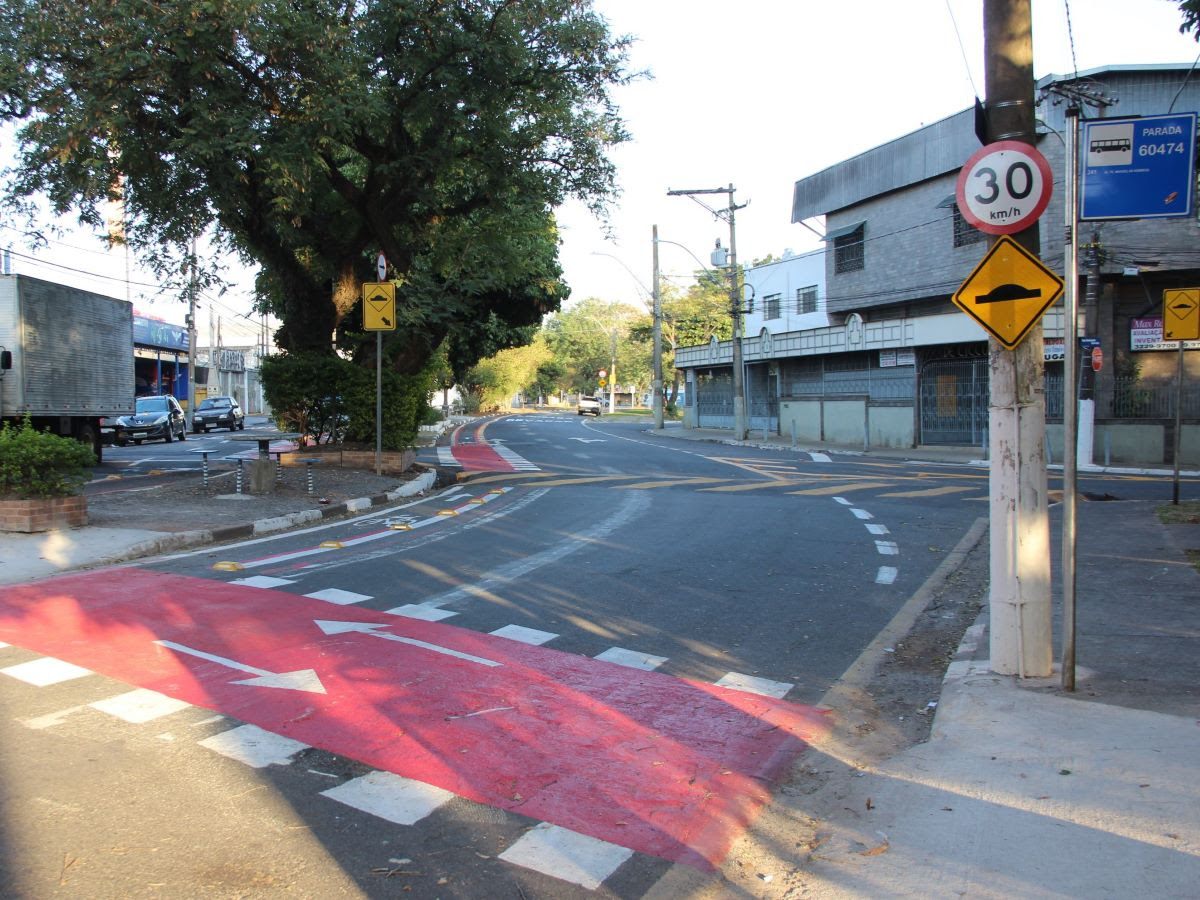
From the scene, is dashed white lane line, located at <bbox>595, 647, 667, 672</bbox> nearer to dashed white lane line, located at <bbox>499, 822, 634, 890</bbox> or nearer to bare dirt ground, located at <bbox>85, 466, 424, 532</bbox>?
dashed white lane line, located at <bbox>499, 822, 634, 890</bbox>

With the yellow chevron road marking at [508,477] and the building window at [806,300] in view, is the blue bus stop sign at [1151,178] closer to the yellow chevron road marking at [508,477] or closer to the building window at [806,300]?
the yellow chevron road marking at [508,477]

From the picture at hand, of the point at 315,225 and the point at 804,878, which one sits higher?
the point at 315,225

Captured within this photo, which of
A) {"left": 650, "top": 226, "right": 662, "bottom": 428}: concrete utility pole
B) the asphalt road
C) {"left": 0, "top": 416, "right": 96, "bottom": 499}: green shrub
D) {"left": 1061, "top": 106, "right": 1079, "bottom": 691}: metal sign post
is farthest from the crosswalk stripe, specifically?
{"left": 650, "top": 226, "right": 662, "bottom": 428}: concrete utility pole

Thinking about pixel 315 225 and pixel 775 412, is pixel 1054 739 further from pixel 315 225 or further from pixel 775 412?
pixel 775 412

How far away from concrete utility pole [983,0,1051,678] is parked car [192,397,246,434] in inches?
1598

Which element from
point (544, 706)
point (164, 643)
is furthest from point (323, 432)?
point (544, 706)

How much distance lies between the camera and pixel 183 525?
36.7 ft

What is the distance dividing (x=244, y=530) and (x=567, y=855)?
901cm

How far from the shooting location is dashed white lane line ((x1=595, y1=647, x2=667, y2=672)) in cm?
605

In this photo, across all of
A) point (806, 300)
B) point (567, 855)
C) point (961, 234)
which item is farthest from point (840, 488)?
point (806, 300)

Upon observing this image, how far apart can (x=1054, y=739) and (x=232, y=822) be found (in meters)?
3.81

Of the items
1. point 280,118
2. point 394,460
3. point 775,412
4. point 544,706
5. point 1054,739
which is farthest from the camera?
A: point 775,412

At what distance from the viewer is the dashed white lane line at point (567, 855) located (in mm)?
3365

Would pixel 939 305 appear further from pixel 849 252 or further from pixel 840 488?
pixel 840 488
